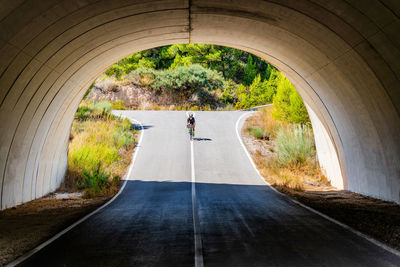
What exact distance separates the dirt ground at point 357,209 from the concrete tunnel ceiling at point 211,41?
561 millimetres

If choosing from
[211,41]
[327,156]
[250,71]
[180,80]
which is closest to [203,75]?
[180,80]

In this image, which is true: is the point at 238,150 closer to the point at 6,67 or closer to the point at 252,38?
the point at 252,38

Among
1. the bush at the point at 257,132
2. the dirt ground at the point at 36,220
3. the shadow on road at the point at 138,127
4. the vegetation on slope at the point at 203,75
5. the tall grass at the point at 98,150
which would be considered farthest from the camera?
the vegetation on slope at the point at 203,75

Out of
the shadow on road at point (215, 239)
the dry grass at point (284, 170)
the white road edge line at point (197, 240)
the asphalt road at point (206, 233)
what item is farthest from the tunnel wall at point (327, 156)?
the white road edge line at point (197, 240)

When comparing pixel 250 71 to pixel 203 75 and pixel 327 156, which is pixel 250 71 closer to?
pixel 203 75

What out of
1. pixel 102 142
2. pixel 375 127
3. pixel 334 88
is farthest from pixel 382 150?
pixel 102 142

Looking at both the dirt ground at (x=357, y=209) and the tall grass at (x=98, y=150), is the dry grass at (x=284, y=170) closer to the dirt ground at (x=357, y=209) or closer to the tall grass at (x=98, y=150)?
the dirt ground at (x=357, y=209)

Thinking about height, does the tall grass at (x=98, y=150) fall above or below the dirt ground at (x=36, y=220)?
above

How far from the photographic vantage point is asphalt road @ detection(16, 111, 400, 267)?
5.85m

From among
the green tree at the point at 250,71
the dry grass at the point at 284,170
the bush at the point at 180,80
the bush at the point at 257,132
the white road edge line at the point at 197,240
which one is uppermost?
the green tree at the point at 250,71

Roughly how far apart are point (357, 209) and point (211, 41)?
24.4ft

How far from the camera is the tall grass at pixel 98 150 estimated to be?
16375 mm

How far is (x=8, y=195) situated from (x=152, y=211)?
3801 millimetres

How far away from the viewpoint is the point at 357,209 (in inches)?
394
